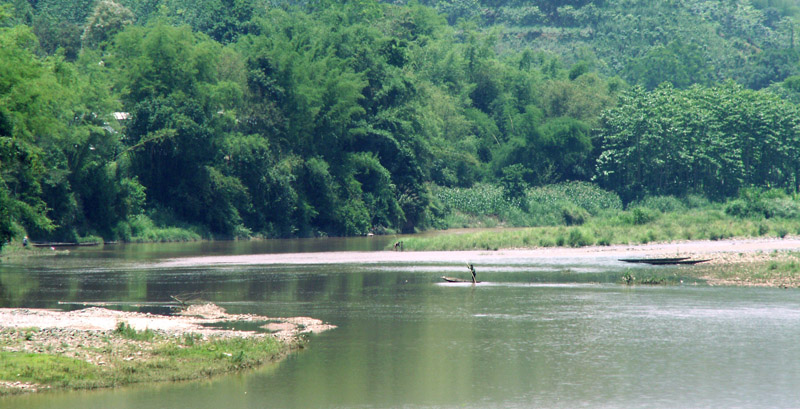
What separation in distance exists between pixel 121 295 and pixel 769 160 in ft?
255

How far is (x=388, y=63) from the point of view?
90438mm

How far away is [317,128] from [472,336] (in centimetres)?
5226

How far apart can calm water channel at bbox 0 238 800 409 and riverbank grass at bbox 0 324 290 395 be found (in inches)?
16.9

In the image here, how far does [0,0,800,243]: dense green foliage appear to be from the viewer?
62.9 meters

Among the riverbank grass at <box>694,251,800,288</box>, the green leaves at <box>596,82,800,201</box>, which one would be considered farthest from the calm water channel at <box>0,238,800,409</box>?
the green leaves at <box>596,82,800,201</box>

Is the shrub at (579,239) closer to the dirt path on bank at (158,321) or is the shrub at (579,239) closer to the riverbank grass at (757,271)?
the riverbank grass at (757,271)

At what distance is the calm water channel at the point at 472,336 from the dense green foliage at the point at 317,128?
10.0 metres

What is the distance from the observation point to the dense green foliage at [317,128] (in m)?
62.9

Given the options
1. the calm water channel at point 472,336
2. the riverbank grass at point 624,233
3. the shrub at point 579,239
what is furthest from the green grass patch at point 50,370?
the shrub at point 579,239

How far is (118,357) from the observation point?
2373 centimetres

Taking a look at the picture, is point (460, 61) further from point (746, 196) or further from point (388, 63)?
point (746, 196)

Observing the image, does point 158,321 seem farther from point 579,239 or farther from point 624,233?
point 624,233

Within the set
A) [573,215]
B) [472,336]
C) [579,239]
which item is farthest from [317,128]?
[472,336]

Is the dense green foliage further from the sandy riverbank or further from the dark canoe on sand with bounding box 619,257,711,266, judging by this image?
the dark canoe on sand with bounding box 619,257,711,266
